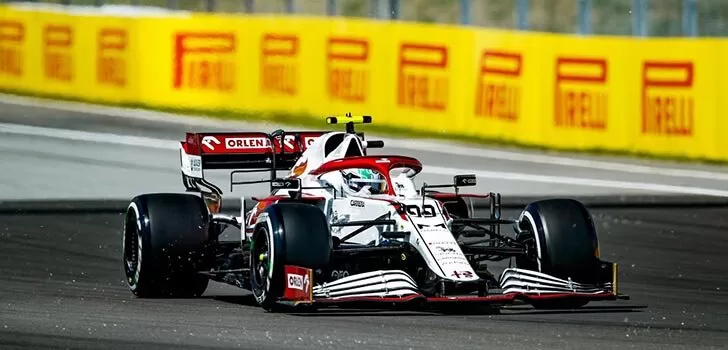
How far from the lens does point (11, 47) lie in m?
31.2

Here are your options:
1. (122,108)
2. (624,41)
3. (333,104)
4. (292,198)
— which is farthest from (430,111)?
(292,198)

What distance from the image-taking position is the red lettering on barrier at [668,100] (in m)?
22.6

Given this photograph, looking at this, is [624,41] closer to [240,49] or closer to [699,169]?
[699,169]

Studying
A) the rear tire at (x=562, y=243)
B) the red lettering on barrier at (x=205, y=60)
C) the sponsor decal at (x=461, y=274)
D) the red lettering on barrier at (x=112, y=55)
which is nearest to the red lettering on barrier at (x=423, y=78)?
the red lettering on barrier at (x=205, y=60)

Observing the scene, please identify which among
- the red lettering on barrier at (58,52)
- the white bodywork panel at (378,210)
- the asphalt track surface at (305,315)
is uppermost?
the red lettering on barrier at (58,52)

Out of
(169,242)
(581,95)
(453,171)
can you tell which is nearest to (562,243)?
(169,242)

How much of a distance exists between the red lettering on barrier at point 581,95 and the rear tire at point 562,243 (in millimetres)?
12054

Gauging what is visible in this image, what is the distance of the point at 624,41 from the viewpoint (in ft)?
77.2

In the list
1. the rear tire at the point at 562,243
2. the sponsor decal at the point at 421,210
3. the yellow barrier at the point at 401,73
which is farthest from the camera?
the yellow barrier at the point at 401,73

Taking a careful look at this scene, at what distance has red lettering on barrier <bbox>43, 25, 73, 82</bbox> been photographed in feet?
98.5

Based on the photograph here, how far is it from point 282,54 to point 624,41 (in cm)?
608

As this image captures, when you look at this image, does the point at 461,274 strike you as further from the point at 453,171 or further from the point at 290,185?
the point at 453,171

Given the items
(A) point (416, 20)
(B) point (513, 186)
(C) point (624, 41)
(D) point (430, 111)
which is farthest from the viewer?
(A) point (416, 20)

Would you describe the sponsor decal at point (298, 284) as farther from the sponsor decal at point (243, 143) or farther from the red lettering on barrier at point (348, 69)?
the red lettering on barrier at point (348, 69)
